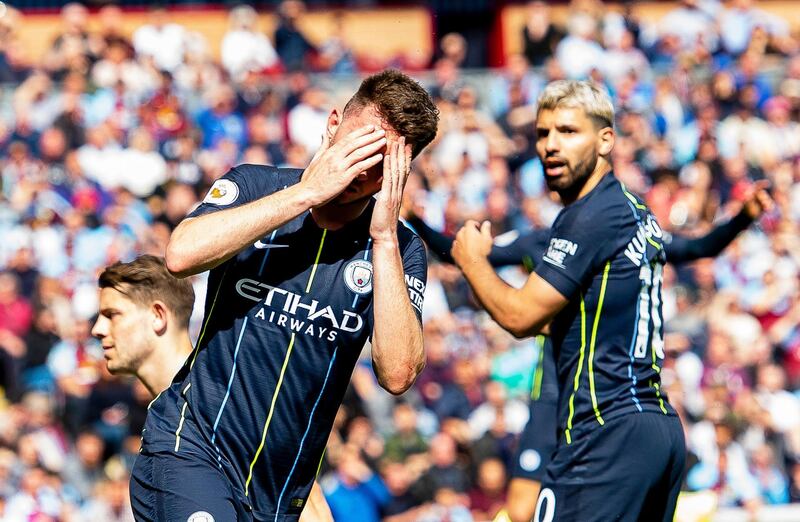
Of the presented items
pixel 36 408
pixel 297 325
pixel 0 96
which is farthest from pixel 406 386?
pixel 0 96

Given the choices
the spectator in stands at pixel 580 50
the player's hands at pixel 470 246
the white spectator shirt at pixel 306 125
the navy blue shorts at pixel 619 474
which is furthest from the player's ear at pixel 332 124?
the spectator in stands at pixel 580 50

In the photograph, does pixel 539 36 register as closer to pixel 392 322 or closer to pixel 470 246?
pixel 470 246

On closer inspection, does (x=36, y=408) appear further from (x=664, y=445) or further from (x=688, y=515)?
(x=664, y=445)

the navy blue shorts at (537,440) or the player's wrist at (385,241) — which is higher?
the player's wrist at (385,241)

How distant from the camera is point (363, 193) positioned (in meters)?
4.63

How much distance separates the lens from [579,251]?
5.64 metres

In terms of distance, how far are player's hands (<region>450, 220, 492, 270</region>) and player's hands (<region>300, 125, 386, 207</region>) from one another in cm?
165

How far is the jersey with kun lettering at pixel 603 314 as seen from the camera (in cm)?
564

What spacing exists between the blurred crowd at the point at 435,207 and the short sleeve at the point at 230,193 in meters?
7.43

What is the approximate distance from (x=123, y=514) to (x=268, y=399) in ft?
24.6

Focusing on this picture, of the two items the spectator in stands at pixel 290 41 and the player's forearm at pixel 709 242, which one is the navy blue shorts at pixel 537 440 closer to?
the player's forearm at pixel 709 242

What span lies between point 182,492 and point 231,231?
38.5 inches

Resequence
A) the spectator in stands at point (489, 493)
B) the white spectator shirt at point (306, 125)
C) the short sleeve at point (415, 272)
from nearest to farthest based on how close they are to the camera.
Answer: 1. the short sleeve at point (415, 272)
2. the spectator in stands at point (489, 493)
3. the white spectator shirt at point (306, 125)

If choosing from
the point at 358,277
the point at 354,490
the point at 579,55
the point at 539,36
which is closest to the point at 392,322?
the point at 358,277
